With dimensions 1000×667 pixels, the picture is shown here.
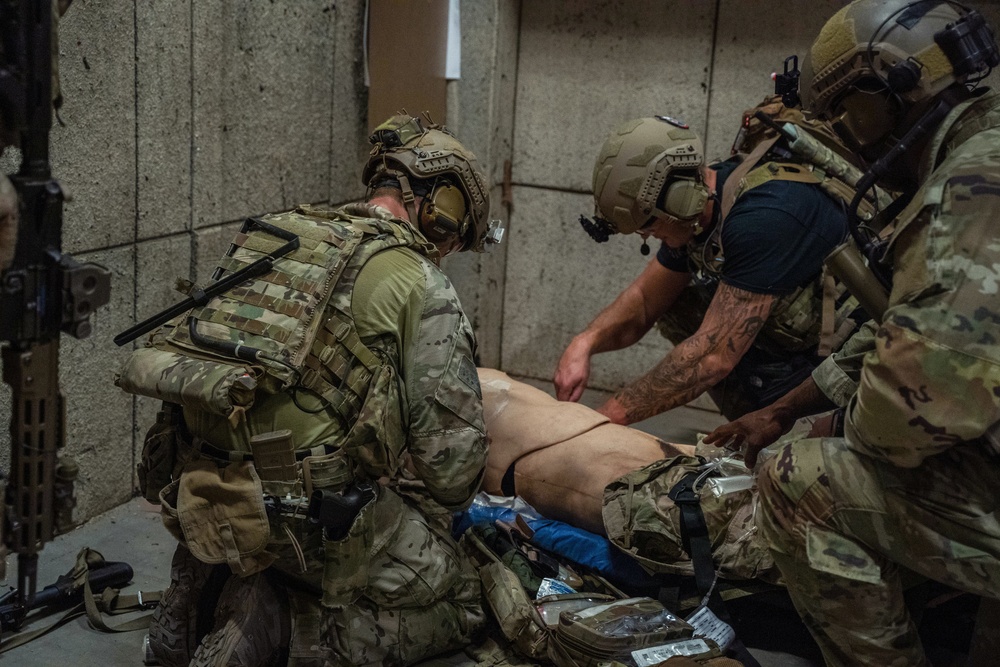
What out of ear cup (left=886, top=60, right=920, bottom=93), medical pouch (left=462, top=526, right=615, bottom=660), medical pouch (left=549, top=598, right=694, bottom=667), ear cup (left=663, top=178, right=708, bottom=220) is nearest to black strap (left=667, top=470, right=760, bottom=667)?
medical pouch (left=549, top=598, right=694, bottom=667)

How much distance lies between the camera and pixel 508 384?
3.86 m

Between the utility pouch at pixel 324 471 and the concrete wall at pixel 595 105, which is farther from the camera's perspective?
the concrete wall at pixel 595 105

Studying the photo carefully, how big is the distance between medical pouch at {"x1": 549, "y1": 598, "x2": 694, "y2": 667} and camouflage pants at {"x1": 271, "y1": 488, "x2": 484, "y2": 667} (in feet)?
1.08

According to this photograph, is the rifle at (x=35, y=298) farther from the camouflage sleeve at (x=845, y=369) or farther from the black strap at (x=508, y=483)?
the camouflage sleeve at (x=845, y=369)

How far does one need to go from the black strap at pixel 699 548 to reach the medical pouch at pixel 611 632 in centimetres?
15

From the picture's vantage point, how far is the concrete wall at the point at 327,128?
368 centimetres

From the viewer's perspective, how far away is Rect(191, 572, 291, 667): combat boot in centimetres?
273

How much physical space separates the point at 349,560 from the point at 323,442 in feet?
1.03

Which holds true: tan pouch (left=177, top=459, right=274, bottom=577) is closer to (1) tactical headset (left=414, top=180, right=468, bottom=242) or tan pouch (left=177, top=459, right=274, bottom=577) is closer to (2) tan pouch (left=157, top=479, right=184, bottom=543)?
(2) tan pouch (left=157, top=479, right=184, bottom=543)

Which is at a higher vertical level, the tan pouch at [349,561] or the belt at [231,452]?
the belt at [231,452]

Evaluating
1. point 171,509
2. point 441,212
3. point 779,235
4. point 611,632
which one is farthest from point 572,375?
point 171,509

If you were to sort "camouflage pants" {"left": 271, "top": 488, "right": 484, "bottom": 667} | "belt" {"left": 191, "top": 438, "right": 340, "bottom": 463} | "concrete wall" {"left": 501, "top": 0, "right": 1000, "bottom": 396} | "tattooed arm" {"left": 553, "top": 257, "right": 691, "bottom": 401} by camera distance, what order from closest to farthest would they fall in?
"belt" {"left": 191, "top": 438, "right": 340, "bottom": 463}, "camouflage pants" {"left": 271, "top": 488, "right": 484, "bottom": 667}, "tattooed arm" {"left": 553, "top": 257, "right": 691, "bottom": 401}, "concrete wall" {"left": 501, "top": 0, "right": 1000, "bottom": 396}

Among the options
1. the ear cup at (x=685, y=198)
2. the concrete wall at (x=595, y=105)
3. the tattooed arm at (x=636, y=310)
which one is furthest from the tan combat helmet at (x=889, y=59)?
the concrete wall at (x=595, y=105)

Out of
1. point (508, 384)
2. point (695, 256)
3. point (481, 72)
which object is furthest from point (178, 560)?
point (481, 72)
